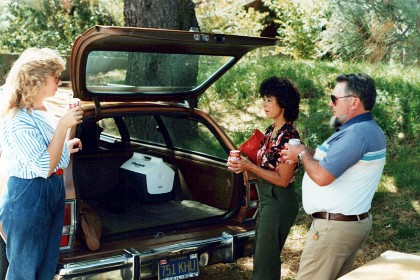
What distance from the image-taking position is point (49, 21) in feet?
50.5

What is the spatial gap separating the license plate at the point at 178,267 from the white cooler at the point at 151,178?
3.91ft

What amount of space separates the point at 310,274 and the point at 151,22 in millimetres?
4433

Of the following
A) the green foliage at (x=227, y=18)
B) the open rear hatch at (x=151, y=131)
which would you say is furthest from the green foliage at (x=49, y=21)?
the open rear hatch at (x=151, y=131)

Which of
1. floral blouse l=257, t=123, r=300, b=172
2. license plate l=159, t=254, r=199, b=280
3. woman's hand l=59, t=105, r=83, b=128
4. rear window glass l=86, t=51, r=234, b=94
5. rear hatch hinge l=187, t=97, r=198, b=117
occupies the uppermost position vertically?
rear window glass l=86, t=51, r=234, b=94

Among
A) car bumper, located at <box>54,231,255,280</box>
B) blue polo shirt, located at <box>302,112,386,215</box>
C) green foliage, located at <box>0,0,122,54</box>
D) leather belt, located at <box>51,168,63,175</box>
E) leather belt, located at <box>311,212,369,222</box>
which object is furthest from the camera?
green foliage, located at <box>0,0,122,54</box>

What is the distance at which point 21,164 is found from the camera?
137 inches

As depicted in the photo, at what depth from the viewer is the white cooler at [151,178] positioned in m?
5.30

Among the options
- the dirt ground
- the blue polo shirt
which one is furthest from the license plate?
the blue polo shirt

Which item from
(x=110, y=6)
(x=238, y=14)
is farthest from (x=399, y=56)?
(x=110, y=6)

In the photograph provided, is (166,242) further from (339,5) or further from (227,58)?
(339,5)

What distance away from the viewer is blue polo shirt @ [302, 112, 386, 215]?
132 inches

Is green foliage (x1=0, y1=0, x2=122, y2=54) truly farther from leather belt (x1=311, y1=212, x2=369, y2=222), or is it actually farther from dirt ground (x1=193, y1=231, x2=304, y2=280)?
leather belt (x1=311, y1=212, x2=369, y2=222)

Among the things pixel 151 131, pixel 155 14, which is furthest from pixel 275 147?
pixel 155 14

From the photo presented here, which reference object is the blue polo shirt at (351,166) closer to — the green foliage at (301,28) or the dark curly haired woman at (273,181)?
the dark curly haired woman at (273,181)
